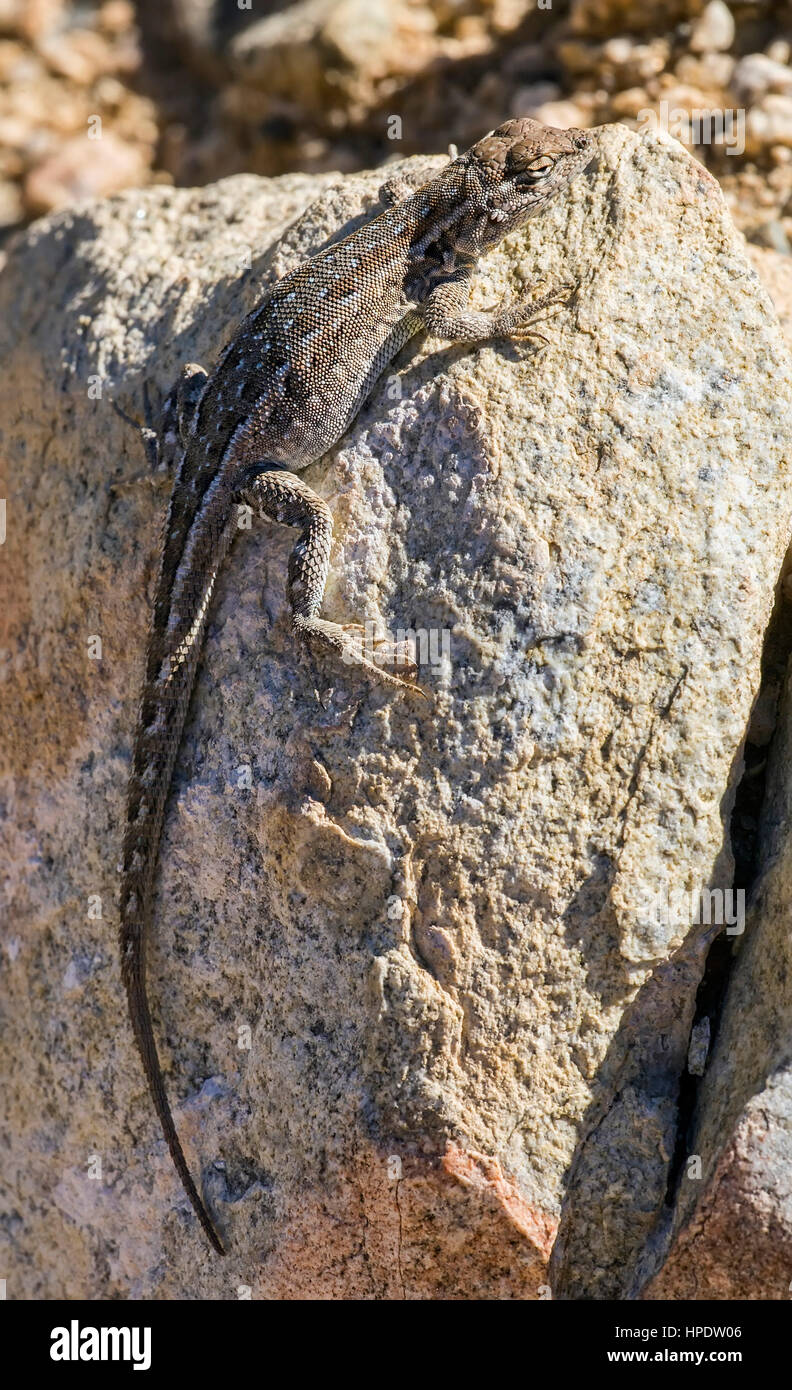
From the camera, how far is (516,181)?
510 centimetres

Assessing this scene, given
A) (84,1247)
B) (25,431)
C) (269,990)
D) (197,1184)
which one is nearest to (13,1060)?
(84,1247)

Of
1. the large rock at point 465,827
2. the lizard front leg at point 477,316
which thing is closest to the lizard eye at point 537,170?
the large rock at point 465,827

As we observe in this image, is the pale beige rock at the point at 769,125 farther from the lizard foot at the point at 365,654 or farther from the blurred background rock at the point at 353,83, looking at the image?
the lizard foot at the point at 365,654

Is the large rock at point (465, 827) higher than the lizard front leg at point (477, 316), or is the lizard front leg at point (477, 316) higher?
the lizard front leg at point (477, 316)

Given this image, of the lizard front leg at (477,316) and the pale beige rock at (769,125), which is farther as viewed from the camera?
the pale beige rock at (769,125)

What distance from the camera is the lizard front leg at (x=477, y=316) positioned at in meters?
4.66

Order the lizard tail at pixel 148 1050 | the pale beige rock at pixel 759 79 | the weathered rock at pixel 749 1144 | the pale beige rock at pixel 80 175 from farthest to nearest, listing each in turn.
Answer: the pale beige rock at pixel 80 175 < the pale beige rock at pixel 759 79 < the lizard tail at pixel 148 1050 < the weathered rock at pixel 749 1144

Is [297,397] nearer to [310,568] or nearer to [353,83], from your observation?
[310,568]

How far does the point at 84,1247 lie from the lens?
5.02m

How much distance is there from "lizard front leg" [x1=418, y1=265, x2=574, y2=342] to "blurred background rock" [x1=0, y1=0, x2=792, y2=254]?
210cm

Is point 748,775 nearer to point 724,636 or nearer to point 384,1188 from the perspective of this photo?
point 724,636

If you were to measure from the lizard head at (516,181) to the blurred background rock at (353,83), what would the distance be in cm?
146

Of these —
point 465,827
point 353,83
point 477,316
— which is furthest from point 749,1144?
point 353,83

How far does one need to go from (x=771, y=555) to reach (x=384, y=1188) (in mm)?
2672
